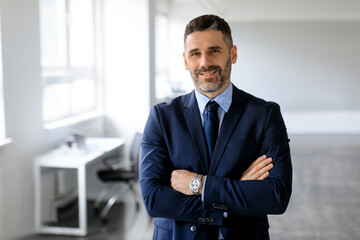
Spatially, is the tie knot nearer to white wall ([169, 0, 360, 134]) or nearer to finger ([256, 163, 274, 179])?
finger ([256, 163, 274, 179])

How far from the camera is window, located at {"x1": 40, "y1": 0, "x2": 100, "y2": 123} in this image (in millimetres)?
5121

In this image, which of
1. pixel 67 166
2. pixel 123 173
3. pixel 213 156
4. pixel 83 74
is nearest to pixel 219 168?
pixel 213 156

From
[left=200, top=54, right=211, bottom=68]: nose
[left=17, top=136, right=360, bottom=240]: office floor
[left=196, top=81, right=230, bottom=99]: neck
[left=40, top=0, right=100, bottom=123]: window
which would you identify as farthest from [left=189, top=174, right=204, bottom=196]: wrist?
[left=40, top=0, right=100, bottom=123]: window

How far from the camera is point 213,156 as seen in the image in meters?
1.78

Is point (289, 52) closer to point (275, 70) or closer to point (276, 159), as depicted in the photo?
point (275, 70)

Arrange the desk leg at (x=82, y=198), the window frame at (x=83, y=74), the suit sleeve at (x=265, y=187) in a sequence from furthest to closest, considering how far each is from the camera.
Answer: the window frame at (x=83, y=74)
the desk leg at (x=82, y=198)
the suit sleeve at (x=265, y=187)

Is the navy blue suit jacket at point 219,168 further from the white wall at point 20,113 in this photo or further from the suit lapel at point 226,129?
the white wall at point 20,113

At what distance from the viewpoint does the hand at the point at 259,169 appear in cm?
182

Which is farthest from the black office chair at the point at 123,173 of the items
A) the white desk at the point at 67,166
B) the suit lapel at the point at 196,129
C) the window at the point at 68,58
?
the suit lapel at the point at 196,129

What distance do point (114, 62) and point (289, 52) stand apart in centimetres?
235

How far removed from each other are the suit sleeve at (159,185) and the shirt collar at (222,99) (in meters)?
0.19

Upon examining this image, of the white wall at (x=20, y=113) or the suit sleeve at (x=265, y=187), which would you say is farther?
the white wall at (x=20, y=113)

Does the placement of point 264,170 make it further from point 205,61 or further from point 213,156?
point 205,61

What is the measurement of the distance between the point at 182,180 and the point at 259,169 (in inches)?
12.8
